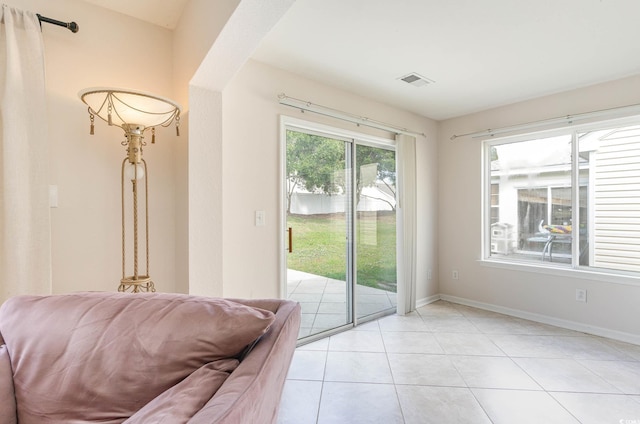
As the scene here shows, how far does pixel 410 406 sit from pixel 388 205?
2110 mm

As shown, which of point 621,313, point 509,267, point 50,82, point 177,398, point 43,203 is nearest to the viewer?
point 177,398

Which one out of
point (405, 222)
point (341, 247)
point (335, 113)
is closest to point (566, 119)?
point (405, 222)

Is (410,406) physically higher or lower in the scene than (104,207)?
lower

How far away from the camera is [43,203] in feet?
4.97

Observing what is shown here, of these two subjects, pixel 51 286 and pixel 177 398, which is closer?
pixel 177 398

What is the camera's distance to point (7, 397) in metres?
0.84

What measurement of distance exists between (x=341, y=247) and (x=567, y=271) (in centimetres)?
233

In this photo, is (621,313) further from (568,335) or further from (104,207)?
(104,207)

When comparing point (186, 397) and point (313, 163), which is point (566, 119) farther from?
point (186, 397)

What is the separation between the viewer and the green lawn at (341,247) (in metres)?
2.71

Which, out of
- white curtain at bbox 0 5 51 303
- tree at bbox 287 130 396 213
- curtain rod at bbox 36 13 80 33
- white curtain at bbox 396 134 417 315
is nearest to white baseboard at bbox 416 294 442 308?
white curtain at bbox 396 134 417 315

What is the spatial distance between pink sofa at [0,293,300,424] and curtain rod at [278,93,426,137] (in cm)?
197

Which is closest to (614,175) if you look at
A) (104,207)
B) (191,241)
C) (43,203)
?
(191,241)

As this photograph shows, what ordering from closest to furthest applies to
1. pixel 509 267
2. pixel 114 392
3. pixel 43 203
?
1. pixel 114 392
2. pixel 43 203
3. pixel 509 267
